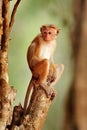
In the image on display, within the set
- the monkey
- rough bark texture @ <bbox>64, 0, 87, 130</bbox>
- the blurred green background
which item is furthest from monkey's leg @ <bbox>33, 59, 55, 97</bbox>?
rough bark texture @ <bbox>64, 0, 87, 130</bbox>

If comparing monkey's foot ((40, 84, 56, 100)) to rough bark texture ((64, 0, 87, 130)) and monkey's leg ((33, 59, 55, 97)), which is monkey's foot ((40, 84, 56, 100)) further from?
rough bark texture ((64, 0, 87, 130))

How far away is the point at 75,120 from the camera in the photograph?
109 inches

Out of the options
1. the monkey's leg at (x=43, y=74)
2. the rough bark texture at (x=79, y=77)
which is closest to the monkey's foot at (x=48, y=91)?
the monkey's leg at (x=43, y=74)

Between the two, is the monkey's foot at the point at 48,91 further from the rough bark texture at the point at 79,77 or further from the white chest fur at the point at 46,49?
the rough bark texture at the point at 79,77

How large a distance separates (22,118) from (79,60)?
1690 mm

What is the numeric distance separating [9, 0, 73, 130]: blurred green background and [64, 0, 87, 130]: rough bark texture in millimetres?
58

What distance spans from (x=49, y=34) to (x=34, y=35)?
1.86 feet

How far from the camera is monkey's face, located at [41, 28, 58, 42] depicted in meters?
0.98

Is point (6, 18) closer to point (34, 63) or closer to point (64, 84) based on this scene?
point (34, 63)

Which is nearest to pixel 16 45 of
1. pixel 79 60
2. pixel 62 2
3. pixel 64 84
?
pixel 62 2

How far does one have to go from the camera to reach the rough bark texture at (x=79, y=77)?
2506mm

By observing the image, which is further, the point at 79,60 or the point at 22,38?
the point at 79,60

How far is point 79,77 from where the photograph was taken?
2.74 meters

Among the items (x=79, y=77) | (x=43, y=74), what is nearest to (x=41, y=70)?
(x=43, y=74)
